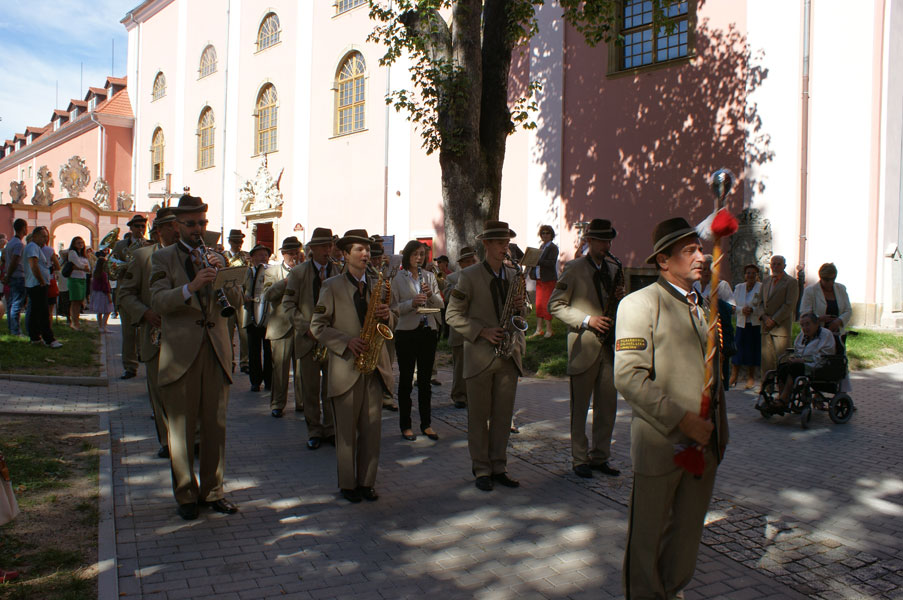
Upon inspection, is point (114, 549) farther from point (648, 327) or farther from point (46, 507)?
point (648, 327)

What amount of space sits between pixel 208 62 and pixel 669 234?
37.9 meters

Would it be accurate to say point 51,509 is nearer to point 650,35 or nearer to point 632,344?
point 632,344

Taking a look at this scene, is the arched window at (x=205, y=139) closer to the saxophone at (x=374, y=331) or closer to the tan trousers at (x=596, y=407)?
the saxophone at (x=374, y=331)

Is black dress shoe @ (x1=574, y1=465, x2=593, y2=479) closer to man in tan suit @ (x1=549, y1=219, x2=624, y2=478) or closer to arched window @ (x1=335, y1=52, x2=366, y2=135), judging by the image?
man in tan suit @ (x1=549, y1=219, x2=624, y2=478)

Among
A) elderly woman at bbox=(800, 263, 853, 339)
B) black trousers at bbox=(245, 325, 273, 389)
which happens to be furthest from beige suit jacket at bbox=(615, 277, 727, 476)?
black trousers at bbox=(245, 325, 273, 389)

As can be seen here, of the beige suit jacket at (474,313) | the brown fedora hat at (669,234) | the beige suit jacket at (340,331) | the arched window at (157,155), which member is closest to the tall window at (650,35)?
the beige suit jacket at (474,313)

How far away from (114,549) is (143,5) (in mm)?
45391

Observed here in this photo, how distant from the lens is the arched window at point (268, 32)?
1241 inches

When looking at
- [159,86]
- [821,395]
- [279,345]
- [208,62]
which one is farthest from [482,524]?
[159,86]

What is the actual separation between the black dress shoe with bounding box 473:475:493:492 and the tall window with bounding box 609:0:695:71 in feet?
44.4

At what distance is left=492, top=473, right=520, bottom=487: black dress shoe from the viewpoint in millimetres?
6055

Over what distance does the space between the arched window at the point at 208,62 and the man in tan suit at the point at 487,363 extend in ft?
113

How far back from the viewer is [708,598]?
159 inches

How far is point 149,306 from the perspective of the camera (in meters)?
6.45
